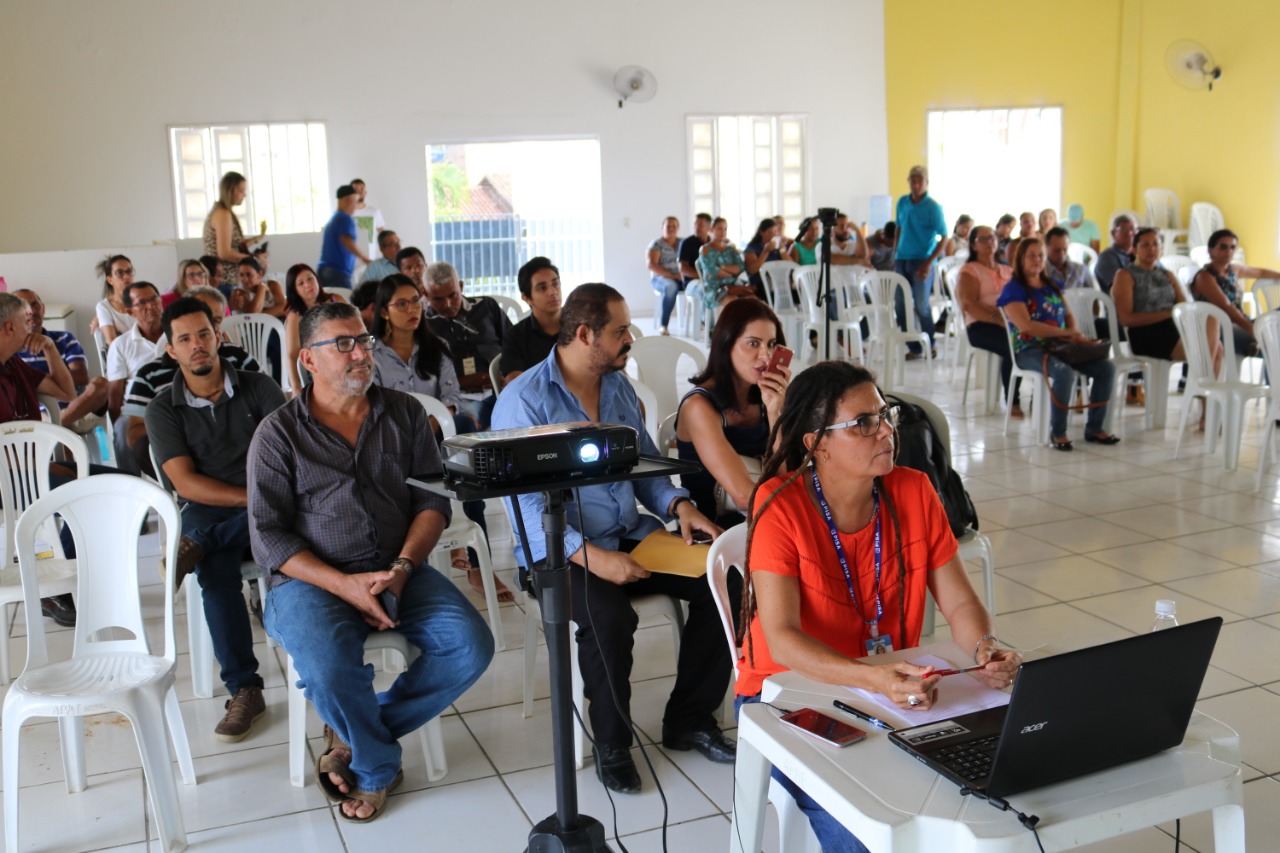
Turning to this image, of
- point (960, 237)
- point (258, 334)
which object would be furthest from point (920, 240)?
point (258, 334)

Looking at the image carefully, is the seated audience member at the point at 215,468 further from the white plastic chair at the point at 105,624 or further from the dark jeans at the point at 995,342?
the dark jeans at the point at 995,342

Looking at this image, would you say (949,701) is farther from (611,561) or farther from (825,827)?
(611,561)

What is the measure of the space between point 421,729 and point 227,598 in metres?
0.77

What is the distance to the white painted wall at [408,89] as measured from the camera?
10.8 m

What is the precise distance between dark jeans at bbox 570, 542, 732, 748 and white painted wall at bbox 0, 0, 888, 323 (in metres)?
7.49

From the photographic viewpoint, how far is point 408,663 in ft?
8.57

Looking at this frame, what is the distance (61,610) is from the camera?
3732mm

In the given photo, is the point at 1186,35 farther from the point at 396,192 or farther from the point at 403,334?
the point at 403,334

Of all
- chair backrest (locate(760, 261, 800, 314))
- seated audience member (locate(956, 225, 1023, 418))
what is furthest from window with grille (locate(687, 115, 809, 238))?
seated audience member (locate(956, 225, 1023, 418))

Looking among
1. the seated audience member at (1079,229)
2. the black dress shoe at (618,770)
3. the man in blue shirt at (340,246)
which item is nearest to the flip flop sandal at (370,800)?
the black dress shoe at (618,770)

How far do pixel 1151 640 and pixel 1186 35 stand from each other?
13500mm

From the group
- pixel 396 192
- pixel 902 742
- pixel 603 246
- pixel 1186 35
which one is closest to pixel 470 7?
pixel 396 192

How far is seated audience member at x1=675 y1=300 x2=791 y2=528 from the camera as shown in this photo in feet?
9.51

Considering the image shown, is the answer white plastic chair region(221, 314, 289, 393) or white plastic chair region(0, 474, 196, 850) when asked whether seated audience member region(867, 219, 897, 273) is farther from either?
white plastic chair region(0, 474, 196, 850)
